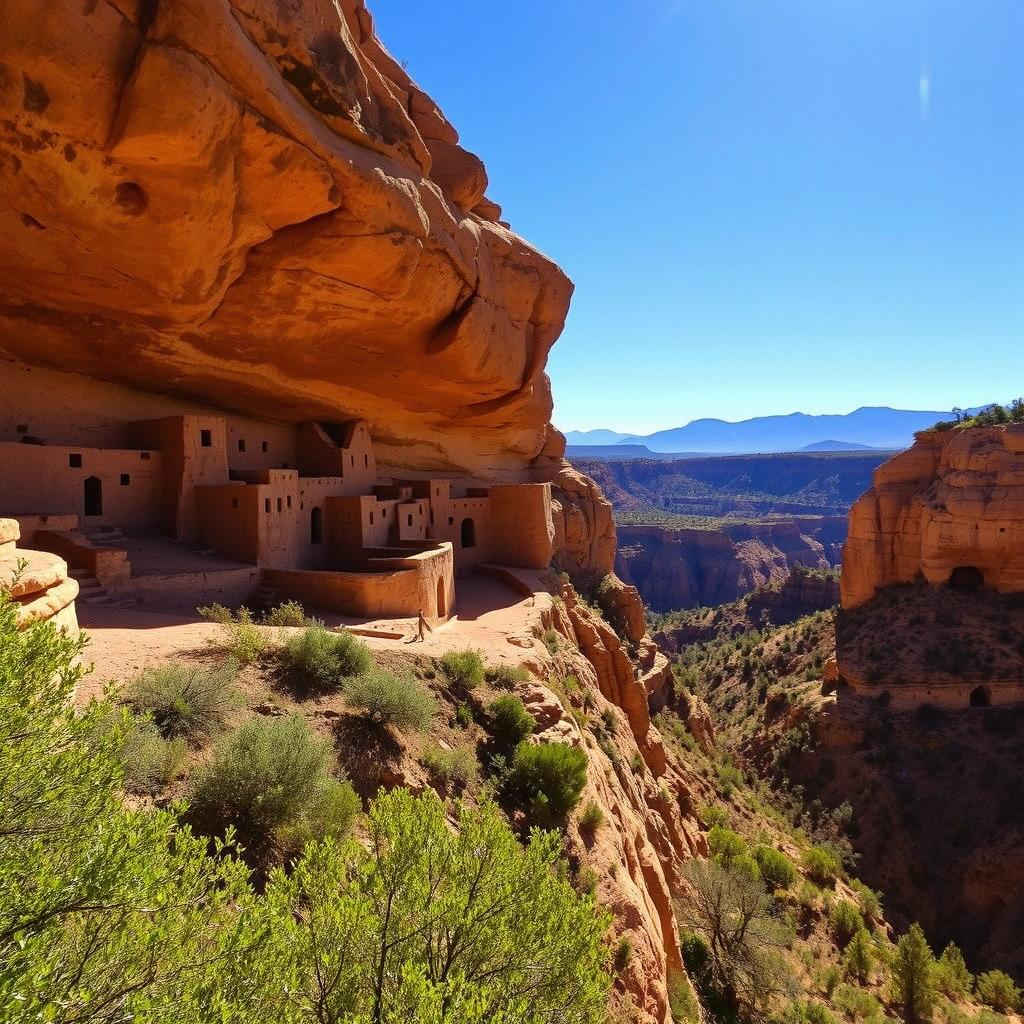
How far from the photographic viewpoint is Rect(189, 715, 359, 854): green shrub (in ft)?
18.8

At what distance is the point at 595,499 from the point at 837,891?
16.5 m

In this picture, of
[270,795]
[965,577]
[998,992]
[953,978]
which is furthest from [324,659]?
[965,577]

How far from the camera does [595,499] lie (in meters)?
28.5

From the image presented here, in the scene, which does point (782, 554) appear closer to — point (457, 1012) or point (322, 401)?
point (322, 401)

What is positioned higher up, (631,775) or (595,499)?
(595,499)

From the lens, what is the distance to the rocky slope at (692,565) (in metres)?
77.4

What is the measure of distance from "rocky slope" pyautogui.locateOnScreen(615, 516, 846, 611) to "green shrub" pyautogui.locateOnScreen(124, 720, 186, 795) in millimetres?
72524

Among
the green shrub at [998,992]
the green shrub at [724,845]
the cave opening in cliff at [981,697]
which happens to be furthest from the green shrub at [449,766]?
the cave opening in cliff at [981,697]

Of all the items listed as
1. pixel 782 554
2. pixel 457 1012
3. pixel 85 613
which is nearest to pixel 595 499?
pixel 85 613

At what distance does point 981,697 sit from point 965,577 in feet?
21.4

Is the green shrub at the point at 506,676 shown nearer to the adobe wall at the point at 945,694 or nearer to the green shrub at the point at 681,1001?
the green shrub at the point at 681,1001

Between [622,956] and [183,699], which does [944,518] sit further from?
[183,699]

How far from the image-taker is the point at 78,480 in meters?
14.2

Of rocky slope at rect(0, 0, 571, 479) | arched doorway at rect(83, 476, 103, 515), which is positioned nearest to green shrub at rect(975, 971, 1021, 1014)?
rocky slope at rect(0, 0, 571, 479)
